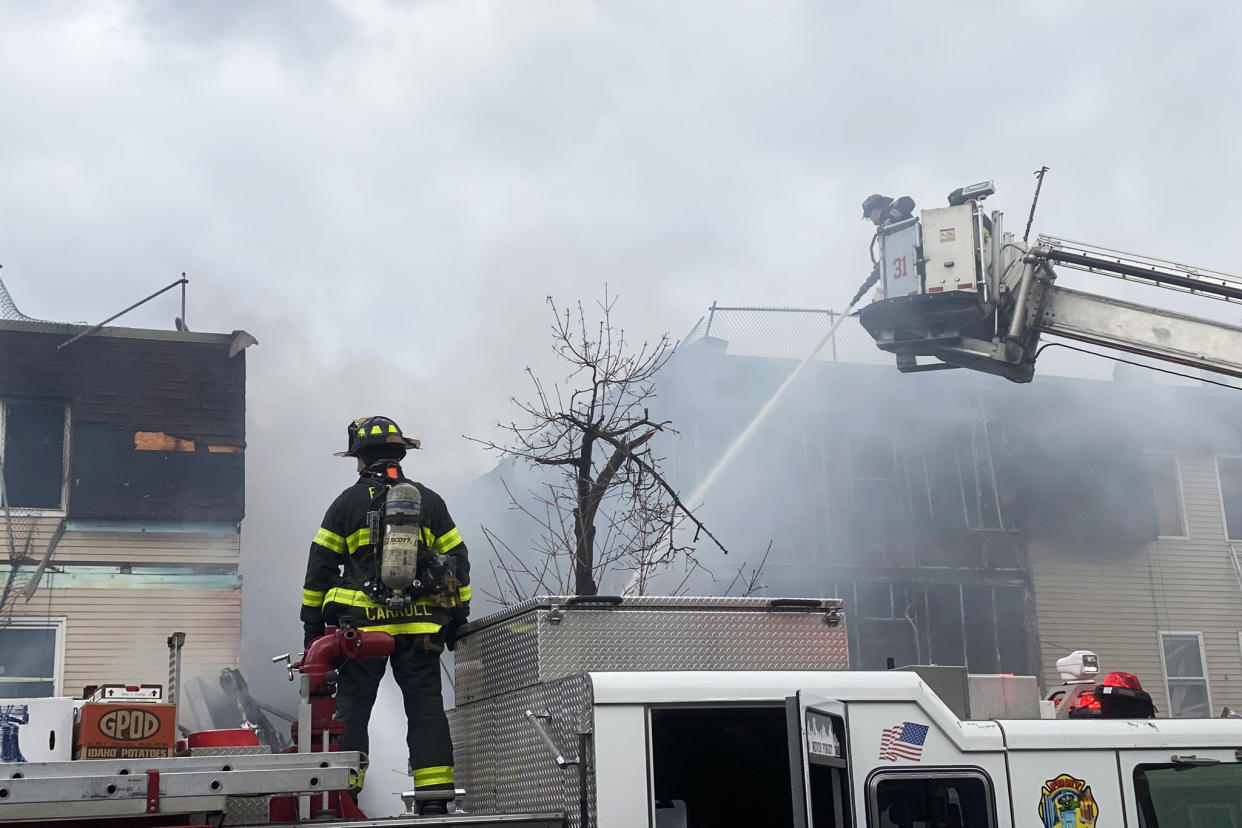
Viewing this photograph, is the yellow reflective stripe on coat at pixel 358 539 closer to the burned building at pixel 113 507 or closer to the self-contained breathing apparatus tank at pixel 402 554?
the self-contained breathing apparatus tank at pixel 402 554

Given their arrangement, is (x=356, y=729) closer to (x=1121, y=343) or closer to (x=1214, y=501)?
(x=1121, y=343)

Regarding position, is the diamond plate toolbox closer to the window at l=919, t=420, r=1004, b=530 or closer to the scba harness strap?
the scba harness strap

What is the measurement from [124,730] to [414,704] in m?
1.10

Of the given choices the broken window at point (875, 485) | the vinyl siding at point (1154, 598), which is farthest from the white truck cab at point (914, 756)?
the vinyl siding at point (1154, 598)

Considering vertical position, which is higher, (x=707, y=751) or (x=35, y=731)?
(x=35, y=731)

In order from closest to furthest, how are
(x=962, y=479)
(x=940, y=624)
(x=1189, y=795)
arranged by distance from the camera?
(x=1189, y=795) → (x=940, y=624) → (x=962, y=479)

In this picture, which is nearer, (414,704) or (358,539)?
(414,704)

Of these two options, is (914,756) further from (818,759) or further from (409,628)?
(409,628)

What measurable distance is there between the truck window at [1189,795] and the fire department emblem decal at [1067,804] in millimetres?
193

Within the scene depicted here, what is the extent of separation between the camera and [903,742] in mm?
4316

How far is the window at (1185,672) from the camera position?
20.2m

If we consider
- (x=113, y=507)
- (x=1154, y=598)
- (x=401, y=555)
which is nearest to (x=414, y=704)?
(x=401, y=555)

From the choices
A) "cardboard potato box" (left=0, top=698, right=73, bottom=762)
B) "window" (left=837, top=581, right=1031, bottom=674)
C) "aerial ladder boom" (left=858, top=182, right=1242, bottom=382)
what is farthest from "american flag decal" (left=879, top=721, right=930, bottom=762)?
"window" (left=837, top=581, right=1031, bottom=674)

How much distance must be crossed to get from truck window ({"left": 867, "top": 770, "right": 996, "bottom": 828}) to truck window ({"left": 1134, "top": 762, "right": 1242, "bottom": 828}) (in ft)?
1.93
